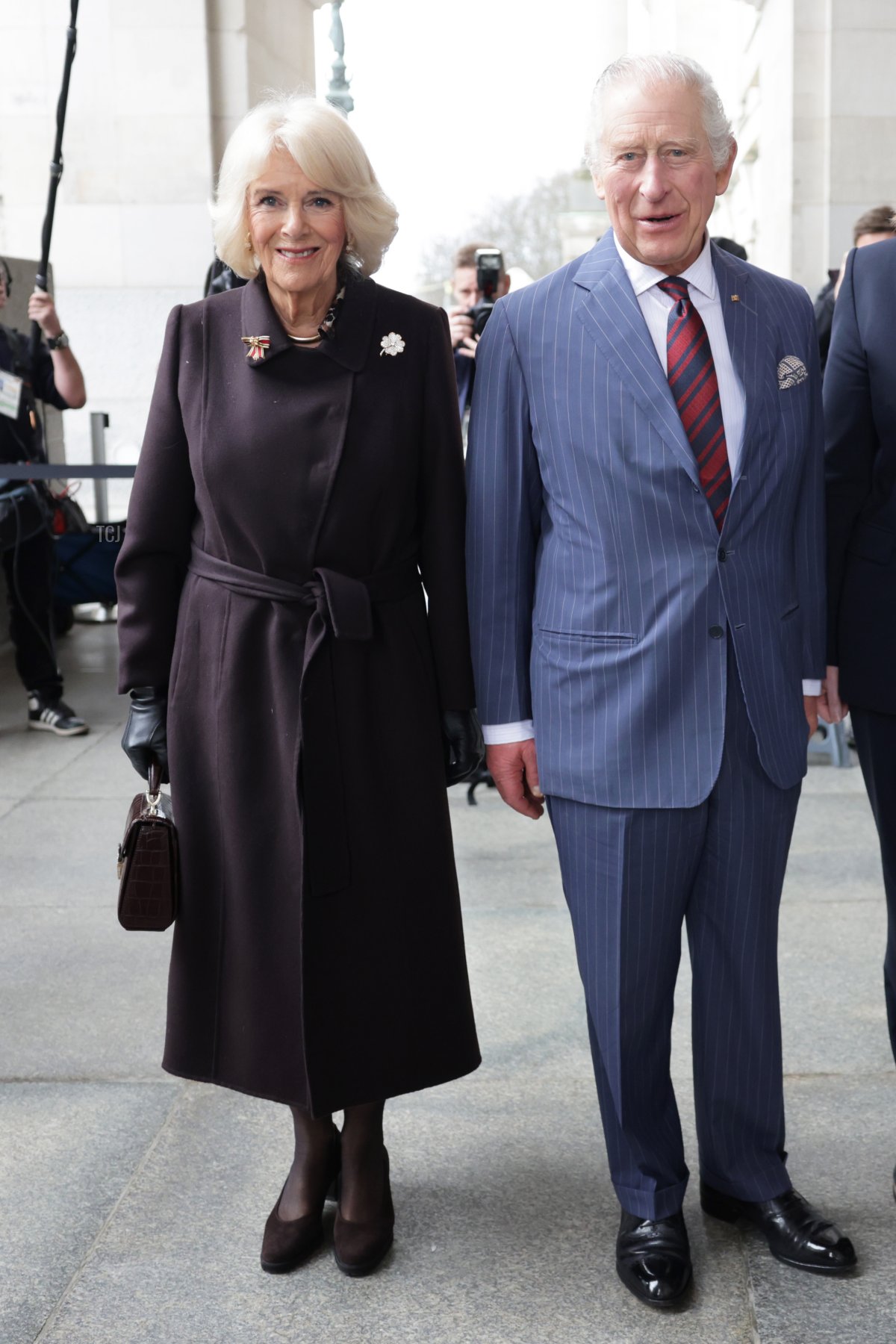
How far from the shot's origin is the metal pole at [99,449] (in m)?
10.2

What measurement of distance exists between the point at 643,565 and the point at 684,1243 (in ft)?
4.22

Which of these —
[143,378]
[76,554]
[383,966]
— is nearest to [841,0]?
[143,378]

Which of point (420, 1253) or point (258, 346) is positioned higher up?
point (258, 346)

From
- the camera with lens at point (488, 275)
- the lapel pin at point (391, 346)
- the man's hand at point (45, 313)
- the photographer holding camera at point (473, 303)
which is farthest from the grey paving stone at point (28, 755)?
the lapel pin at point (391, 346)

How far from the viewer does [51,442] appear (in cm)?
1004

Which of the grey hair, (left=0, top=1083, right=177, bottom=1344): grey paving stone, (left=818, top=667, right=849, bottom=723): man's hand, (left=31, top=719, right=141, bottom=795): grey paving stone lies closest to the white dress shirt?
the grey hair

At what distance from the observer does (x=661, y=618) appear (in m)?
2.45

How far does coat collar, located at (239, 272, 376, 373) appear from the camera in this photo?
8.42 ft

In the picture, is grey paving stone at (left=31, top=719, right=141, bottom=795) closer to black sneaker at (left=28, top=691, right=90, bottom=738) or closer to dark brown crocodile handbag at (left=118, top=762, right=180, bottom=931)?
black sneaker at (left=28, top=691, right=90, bottom=738)

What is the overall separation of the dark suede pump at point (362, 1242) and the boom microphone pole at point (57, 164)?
465 cm

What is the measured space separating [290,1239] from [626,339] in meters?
1.81

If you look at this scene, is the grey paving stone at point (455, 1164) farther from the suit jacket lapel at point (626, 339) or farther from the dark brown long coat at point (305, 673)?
the suit jacket lapel at point (626, 339)

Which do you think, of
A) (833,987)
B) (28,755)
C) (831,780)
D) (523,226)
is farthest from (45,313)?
(523,226)

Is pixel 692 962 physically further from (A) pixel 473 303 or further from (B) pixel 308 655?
(A) pixel 473 303
